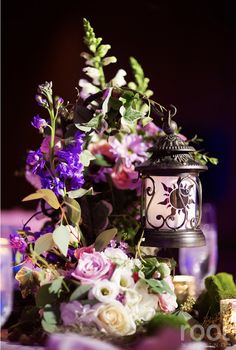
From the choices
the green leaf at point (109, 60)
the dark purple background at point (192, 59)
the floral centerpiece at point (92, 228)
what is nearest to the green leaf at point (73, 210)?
the floral centerpiece at point (92, 228)

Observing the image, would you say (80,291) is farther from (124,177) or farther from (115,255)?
(124,177)

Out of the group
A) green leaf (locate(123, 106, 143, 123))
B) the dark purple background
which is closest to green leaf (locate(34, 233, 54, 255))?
green leaf (locate(123, 106, 143, 123))

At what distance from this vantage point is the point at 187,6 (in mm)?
3721

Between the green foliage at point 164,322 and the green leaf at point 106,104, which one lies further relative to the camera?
the green leaf at point 106,104

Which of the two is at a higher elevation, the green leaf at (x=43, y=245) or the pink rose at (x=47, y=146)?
the pink rose at (x=47, y=146)

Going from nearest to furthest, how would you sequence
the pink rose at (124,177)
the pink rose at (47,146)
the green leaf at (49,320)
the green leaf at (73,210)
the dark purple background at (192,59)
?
the green leaf at (49,320) → the green leaf at (73,210) → the pink rose at (47,146) → the pink rose at (124,177) → the dark purple background at (192,59)

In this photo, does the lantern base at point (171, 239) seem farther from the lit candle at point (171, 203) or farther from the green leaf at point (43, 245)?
the green leaf at point (43, 245)

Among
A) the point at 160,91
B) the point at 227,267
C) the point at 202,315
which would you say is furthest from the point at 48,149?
the point at 160,91

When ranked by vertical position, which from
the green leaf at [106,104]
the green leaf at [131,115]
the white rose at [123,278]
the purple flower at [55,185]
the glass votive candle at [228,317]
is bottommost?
the glass votive candle at [228,317]

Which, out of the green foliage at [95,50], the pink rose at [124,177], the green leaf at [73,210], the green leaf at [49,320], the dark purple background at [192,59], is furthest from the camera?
the dark purple background at [192,59]

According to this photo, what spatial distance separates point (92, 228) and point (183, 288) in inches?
9.7

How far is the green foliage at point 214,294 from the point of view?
1216 mm

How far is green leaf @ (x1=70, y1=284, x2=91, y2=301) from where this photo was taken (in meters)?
0.93

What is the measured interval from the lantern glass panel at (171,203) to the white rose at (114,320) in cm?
31
